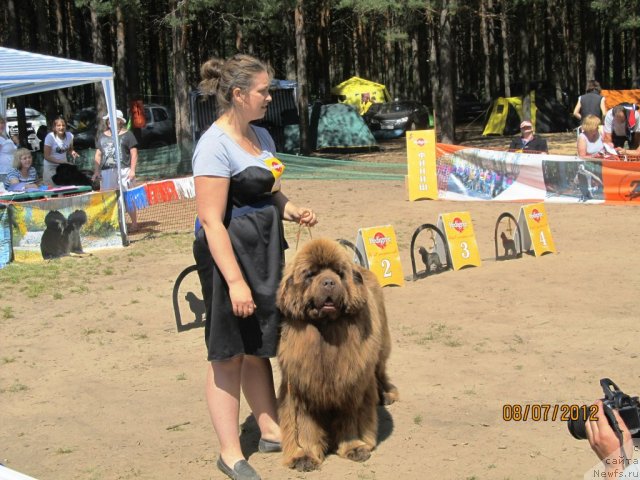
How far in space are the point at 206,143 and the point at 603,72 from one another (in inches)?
2218

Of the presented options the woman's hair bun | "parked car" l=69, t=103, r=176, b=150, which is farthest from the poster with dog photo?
"parked car" l=69, t=103, r=176, b=150

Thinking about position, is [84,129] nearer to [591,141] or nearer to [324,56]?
[324,56]

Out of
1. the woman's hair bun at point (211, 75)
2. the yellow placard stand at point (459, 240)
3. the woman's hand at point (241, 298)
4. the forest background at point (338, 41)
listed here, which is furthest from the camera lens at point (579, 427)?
the forest background at point (338, 41)

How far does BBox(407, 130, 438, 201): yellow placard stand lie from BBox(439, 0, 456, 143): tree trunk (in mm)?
9391

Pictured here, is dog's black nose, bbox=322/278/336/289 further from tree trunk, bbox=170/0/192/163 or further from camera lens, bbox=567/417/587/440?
tree trunk, bbox=170/0/192/163

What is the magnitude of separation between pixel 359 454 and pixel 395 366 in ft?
5.63

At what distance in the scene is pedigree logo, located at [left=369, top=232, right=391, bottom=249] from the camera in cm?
888

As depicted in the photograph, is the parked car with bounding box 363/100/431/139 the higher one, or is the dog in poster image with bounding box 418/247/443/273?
the parked car with bounding box 363/100/431/139

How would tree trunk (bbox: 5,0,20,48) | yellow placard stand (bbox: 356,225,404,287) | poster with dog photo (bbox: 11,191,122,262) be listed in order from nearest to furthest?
yellow placard stand (bbox: 356,225,404,287)
poster with dog photo (bbox: 11,191,122,262)
tree trunk (bbox: 5,0,20,48)

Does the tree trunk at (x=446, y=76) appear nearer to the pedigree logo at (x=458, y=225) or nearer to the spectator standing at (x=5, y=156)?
the spectator standing at (x=5, y=156)

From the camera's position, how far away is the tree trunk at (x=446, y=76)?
24.1 metres

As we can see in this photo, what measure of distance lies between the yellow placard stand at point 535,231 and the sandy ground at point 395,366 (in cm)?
19

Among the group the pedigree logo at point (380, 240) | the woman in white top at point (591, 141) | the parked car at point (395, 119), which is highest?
the parked car at point (395, 119)

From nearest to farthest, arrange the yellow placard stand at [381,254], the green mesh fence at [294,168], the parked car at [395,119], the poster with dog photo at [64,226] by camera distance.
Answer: the yellow placard stand at [381,254]
the poster with dog photo at [64,226]
the green mesh fence at [294,168]
the parked car at [395,119]
